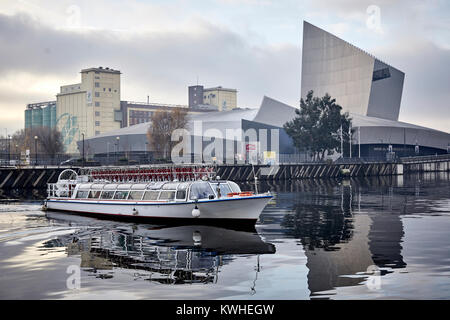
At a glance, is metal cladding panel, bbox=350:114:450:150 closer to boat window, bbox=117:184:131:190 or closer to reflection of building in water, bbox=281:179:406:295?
reflection of building in water, bbox=281:179:406:295

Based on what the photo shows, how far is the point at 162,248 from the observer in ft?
108

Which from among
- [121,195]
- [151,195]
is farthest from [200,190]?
[121,195]

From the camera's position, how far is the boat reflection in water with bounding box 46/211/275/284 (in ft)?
85.4

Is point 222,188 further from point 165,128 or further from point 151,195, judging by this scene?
point 165,128

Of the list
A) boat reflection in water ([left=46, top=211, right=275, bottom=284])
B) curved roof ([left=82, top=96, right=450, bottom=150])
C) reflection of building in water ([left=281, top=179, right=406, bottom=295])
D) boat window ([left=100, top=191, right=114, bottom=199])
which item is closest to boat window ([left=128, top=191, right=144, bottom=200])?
boat reflection in water ([left=46, top=211, right=275, bottom=284])

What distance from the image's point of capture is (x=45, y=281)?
24297mm

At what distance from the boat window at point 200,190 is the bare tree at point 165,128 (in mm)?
113269

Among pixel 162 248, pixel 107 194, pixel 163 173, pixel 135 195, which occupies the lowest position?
pixel 162 248

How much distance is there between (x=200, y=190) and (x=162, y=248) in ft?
31.3

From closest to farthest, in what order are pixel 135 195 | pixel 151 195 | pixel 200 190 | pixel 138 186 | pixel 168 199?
pixel 200 190, pixel 168 199, pixel 151 195, pixel 138 186, pixel 135 195

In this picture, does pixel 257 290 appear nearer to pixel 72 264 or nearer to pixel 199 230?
pixel 72 264

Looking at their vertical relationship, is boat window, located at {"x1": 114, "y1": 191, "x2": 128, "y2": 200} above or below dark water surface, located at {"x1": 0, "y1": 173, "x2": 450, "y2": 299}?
above

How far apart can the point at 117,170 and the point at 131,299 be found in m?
37.0

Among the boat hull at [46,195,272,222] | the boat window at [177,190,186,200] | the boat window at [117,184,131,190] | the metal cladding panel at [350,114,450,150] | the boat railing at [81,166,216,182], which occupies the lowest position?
the boat hull at [46,195,272,222]
